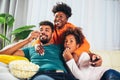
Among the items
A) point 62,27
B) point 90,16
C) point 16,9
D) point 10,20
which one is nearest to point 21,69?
point 62,27

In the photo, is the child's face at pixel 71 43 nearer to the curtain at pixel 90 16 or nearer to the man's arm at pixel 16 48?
the man's arm at pixel 16 48

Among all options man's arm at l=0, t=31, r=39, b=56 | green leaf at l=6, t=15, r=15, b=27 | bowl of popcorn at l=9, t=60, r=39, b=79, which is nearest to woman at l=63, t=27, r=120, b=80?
Answer: man's arm at l=0, t=31, r=39, b=56

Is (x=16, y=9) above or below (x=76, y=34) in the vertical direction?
above

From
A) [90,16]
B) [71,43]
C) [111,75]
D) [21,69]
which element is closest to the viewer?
[21,69]

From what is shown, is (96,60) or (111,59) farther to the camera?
(111,59)

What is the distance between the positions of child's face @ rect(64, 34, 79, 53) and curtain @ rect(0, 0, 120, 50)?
1.79 ft

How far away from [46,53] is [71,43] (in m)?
0.25

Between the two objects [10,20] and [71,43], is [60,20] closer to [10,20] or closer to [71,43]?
[71,43]

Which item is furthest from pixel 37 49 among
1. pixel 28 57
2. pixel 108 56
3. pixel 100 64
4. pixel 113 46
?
pixel 113 46

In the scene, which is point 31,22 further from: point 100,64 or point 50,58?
point 100,64

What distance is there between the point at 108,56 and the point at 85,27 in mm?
549

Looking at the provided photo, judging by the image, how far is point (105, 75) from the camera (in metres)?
1.66

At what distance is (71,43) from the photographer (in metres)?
1.86

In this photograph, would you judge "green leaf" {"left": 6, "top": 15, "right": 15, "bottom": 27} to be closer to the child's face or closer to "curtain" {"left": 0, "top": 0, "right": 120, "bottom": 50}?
"curtain" {"left": 0, "top": 0, "right": 120, "bottom": 50}
